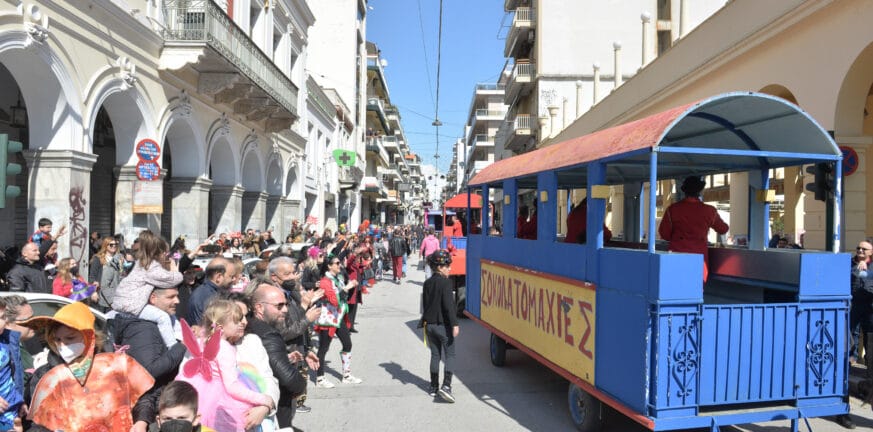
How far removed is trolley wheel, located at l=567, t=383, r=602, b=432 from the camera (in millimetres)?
5398

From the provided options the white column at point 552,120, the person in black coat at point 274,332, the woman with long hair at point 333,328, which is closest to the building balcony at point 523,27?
the white column at point 552,120

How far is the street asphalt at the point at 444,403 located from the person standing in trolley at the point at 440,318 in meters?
0.32

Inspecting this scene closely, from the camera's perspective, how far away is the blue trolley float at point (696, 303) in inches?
174

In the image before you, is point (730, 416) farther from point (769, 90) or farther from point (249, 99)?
point (249, 99)

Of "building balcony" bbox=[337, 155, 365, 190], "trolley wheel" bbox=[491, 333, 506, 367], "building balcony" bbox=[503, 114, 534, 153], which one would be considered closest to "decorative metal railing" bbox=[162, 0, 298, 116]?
"trolley wheel" bbox=[491, 333, 506, 367]

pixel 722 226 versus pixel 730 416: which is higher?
pixel 722 226

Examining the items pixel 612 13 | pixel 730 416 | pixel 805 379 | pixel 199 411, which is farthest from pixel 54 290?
pixel 612 13

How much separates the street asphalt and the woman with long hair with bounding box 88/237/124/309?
119 inches

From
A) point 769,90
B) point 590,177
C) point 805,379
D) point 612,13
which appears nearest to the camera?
point 805,379

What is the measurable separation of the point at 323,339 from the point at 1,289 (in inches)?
162

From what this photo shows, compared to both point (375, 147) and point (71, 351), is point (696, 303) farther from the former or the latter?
point (375, 147)

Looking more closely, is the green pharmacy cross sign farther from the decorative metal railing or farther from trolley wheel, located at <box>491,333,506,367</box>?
trolley wheel, located at <box>491,333,506,367</box>

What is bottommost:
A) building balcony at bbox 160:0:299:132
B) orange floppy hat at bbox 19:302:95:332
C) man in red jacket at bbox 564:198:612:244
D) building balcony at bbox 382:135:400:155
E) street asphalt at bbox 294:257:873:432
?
street asphalt at bbox 294:257:873:432

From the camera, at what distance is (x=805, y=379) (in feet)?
15.5
